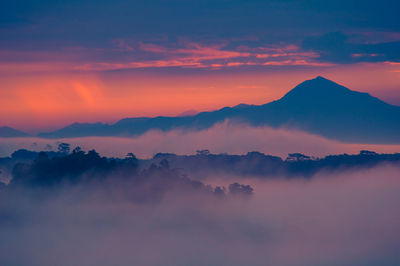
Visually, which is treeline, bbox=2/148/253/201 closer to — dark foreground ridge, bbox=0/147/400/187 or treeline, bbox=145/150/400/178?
dark foreground ridge, bbox=0/147/400/187

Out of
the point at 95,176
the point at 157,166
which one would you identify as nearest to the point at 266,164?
the point at 157,166

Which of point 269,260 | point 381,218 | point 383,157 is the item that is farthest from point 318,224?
point 383,157

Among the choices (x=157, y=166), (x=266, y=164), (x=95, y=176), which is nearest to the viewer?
(x=95, y=176)

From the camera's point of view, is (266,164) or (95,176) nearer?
(95,176)

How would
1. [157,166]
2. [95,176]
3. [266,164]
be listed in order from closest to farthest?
[95,176]
[157,166]
[266,164]

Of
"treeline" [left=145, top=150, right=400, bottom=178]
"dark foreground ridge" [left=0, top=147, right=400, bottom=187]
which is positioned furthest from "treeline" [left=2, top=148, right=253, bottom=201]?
"treeline" [left=145, top=150, right=400, bottom=178]

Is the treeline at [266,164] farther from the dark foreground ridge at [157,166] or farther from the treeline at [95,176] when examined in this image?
the treeline at [95,176]

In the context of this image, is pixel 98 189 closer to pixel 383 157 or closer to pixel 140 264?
pixel 140 264

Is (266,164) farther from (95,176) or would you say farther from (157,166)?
(95,176)

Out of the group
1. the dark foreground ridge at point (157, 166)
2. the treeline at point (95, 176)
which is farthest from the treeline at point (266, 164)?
the treeline at point (95, 176)

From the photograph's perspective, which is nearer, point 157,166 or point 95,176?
point 95,176

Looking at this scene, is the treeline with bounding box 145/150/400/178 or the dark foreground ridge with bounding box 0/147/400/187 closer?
the dark foreground ridge with bounding box 0/147/400/187

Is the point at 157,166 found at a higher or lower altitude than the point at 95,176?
higher

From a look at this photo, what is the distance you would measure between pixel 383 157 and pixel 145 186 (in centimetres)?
10376
